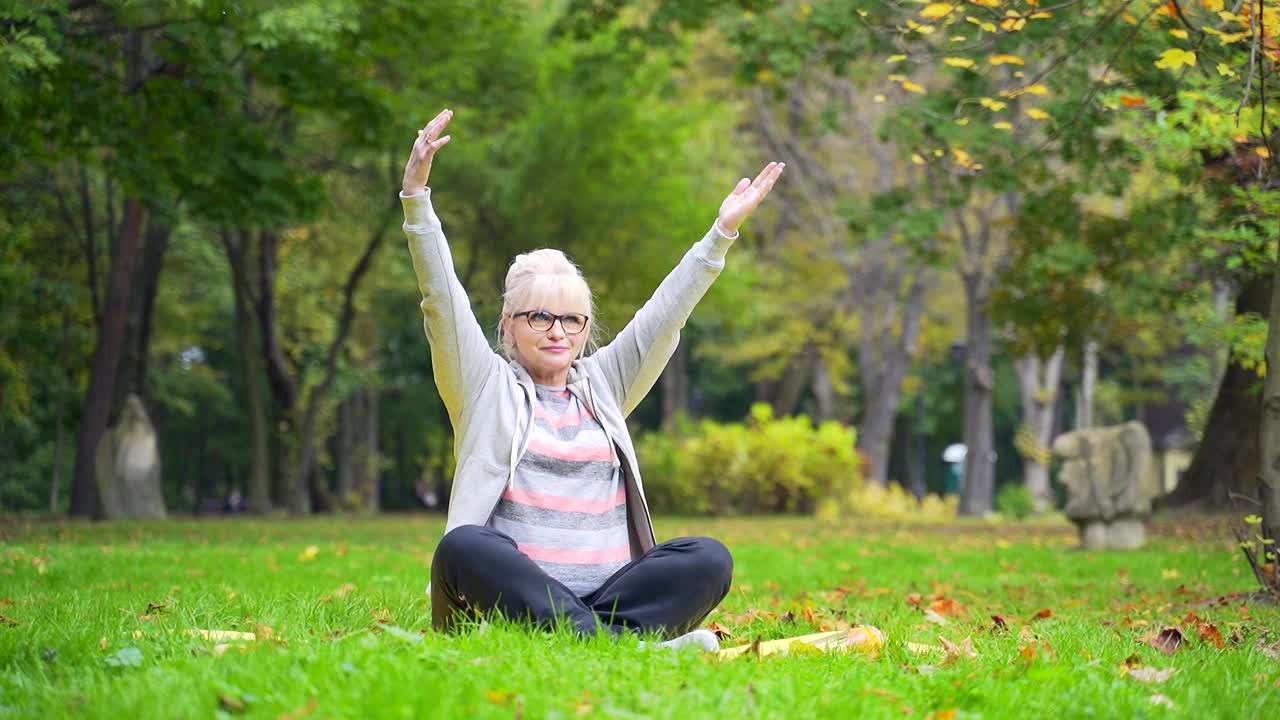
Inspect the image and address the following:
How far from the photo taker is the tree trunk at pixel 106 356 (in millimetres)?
19078

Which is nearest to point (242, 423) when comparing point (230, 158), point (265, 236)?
point (265, 236)

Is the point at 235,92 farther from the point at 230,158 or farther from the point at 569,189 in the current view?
the point at 569,189

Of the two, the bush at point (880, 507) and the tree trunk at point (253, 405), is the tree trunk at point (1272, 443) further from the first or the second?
the tree trunk at point (253, 405)

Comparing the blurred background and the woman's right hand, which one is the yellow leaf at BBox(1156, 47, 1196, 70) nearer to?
the blurred background

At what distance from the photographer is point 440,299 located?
4641mm

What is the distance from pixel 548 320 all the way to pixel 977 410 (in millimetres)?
24464

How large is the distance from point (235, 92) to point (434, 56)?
254 inches

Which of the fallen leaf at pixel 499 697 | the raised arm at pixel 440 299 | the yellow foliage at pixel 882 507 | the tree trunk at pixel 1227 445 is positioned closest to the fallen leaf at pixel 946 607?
the raised arm at pixel 440 299

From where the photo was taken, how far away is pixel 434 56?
1994cm

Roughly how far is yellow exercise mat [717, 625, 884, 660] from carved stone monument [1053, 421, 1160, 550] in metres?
9.20

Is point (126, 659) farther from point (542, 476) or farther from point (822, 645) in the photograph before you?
point (822, 645)

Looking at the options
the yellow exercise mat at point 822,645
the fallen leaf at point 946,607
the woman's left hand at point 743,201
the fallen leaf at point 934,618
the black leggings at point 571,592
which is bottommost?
the fallen leaf at point 946,607

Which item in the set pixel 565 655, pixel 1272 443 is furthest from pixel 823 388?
pixel 565 655

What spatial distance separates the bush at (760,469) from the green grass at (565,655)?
1624 centimetres
